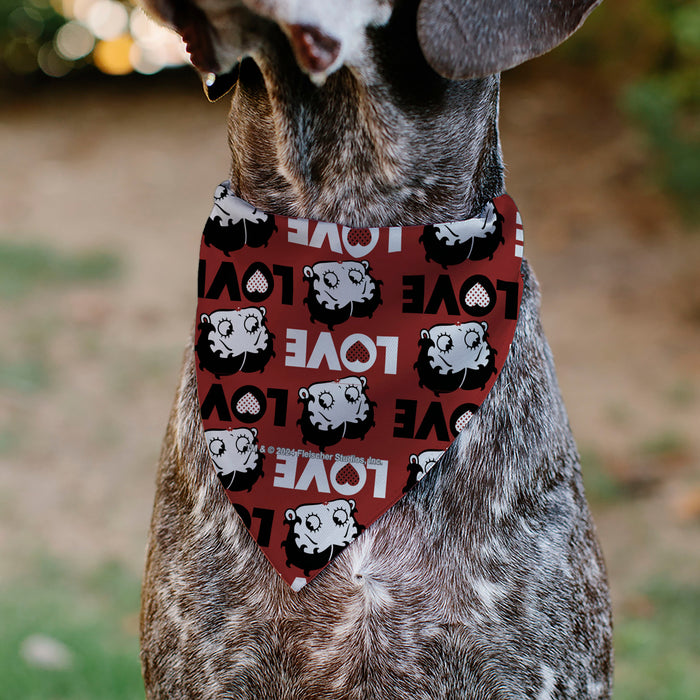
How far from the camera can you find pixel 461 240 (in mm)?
2213

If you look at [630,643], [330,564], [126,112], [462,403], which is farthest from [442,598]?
[126,112]

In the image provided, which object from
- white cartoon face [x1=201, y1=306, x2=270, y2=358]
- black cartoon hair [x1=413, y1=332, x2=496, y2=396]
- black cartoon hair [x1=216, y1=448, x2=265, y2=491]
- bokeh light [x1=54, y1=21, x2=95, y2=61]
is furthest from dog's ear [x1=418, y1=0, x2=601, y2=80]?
bokeh light [x1=54, y1=21, x2=95, y2=61]

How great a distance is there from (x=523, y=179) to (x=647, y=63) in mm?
1422

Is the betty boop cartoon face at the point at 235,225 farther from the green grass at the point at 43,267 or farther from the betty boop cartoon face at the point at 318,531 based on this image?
the green grass at the point at 43,267

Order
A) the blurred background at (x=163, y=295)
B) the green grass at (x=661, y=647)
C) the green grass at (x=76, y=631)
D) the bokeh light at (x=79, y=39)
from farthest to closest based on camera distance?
the bokeh light at (x=79, y=39) → the blurred background at (x=163, y=295) → the green grass at (x=661, y=647) → the green grass at (x=76, y=631)

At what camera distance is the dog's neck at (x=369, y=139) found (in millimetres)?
2068

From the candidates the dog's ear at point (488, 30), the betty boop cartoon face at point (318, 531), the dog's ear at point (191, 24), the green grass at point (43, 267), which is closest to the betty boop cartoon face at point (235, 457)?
the betty boop cartoon face at point (318, 531)

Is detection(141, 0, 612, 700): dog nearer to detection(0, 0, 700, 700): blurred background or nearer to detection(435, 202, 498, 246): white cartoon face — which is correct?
detection(435, 202, 498, 246): white cartoon face

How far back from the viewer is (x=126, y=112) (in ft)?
37.1

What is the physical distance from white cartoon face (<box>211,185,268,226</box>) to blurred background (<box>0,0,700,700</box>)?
7.59 feet

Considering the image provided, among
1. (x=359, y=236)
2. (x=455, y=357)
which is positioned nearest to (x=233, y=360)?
(x=359, y=236)

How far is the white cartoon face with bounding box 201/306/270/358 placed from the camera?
227cm

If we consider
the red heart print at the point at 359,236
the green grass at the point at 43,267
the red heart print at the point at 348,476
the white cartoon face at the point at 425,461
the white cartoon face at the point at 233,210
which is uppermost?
the green grass at the point at 43,267

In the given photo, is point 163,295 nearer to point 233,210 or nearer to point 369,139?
point 233,210
